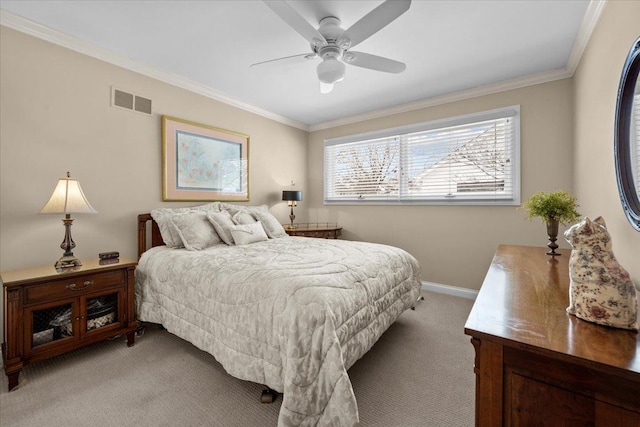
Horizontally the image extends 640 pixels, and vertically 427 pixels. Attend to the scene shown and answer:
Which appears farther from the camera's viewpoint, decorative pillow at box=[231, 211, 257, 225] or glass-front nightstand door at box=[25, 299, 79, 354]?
decorative pillow at box=[231, 211, 257, 225]

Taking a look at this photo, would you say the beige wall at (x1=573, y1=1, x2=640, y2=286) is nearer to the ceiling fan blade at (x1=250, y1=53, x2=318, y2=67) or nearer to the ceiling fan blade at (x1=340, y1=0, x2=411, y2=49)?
the ceiling fan blade at (x1=340, y1=0, x2=411, y2=49)

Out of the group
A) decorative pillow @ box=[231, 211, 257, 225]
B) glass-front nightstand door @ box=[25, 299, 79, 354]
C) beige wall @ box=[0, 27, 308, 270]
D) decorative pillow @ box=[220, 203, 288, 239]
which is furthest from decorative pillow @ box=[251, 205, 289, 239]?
glass-front nightstand door @ box=[25, 299, 79, 354]

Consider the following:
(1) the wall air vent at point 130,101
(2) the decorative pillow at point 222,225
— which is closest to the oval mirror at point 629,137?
(2) the decorative pillow at point 222,225

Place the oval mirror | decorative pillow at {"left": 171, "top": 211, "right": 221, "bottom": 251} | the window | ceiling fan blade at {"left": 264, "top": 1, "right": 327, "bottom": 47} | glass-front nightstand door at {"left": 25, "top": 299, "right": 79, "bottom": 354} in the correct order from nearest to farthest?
the oval mirror < ceiling fan blade at {"left": 264, "top": 1, "right": 327, "bottom": 47} < glass-front nightstand door at {"left": 25, "top": 299, "right": 79, "bottom": 354} < decorative pillow at {"left": 171, "top": 211, "right": 221, "bottom": 251} < the window

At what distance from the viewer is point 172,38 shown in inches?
96.0

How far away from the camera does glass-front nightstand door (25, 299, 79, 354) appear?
6.19 feet

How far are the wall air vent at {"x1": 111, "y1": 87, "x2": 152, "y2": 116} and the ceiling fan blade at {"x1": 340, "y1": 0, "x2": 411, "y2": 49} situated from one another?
87.0 inches

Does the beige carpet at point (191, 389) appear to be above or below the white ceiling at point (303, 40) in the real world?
below

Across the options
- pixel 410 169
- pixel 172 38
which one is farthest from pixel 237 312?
pixel 410 169

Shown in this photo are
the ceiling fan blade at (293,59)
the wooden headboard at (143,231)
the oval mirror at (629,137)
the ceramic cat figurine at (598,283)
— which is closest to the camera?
the ceramic cat figurine at (598,283)

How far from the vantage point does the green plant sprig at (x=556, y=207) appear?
198 cm

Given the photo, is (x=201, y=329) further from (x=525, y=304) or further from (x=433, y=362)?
(x=525, y=304)

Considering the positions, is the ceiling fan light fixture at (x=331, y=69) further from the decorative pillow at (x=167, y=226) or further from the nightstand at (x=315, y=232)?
the nightstand at (x=315, y=232)

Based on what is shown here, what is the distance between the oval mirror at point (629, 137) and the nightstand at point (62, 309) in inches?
132
